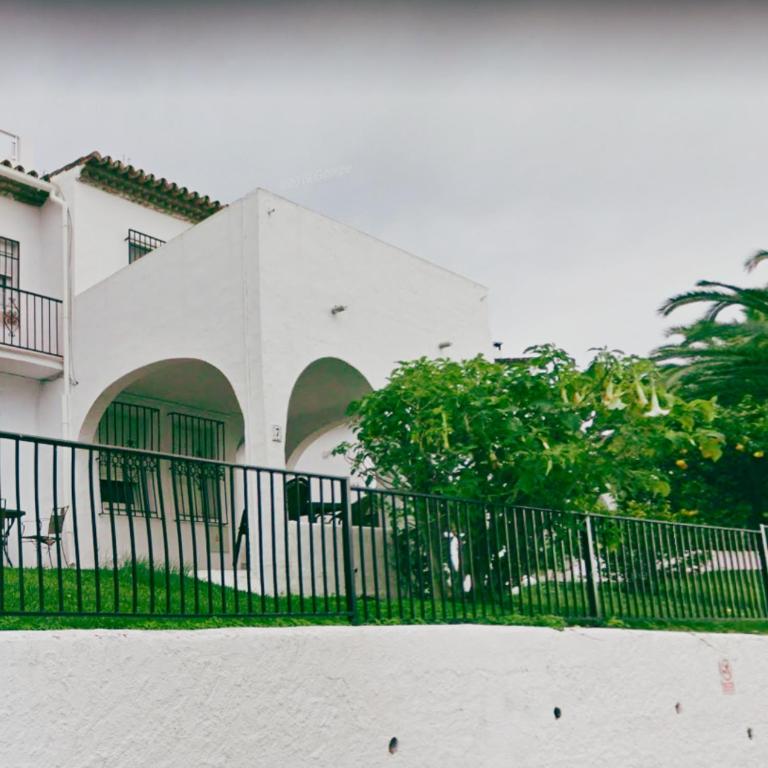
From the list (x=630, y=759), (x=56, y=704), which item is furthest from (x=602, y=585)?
(x=56, y=704)

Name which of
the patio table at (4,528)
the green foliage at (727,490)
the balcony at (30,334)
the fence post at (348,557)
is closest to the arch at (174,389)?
the balcony at (30,334)

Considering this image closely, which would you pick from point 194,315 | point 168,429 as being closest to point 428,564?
point 194,315

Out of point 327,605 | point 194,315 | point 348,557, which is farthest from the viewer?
point 194,315

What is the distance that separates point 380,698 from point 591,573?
109 inches

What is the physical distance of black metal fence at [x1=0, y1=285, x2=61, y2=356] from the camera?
42.1ft

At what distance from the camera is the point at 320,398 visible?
13266mm

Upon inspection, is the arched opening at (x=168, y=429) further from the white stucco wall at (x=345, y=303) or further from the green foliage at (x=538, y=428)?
the green foliage at (x=538, y=428)

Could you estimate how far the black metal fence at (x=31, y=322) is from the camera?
1282cm

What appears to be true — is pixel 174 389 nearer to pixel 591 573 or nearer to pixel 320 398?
pixel 320 398

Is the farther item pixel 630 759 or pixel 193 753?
pixel 630 759

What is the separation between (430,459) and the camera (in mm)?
8422


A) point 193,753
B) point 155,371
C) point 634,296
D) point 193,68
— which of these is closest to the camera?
point 193,68

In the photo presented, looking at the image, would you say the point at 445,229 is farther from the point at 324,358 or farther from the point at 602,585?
the point at 602,585

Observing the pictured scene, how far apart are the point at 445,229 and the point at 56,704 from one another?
36.4ft
